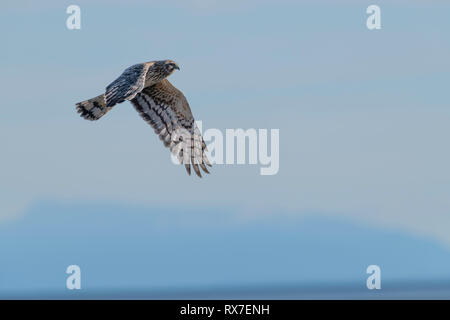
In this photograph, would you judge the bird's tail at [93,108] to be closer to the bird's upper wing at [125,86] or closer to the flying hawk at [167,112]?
the flying hawk at [167,112]

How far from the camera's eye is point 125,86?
12.9 metres

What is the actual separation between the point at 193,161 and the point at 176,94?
128 cm

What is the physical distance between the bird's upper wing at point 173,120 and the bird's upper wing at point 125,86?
5.50ft

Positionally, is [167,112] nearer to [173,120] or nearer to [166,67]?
[173,120]

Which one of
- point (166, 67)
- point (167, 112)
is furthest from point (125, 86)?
point (167, 112)

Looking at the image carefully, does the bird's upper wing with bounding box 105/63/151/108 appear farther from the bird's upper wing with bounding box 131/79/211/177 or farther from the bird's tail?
the bird's upper wing with bounding box 131/79/211/177

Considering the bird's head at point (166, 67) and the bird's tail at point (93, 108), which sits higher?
the bird's head at point (166, 67)

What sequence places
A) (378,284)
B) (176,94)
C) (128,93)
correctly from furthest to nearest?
1. (176,94)
2. (378,284)
3. (128,93)

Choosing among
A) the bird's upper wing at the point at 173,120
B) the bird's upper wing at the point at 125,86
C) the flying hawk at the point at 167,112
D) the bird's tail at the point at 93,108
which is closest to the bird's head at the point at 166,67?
the flying hawk at the point at 167,112

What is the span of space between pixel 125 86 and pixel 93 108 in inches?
94.8

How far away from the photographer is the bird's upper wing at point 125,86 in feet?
41.4
